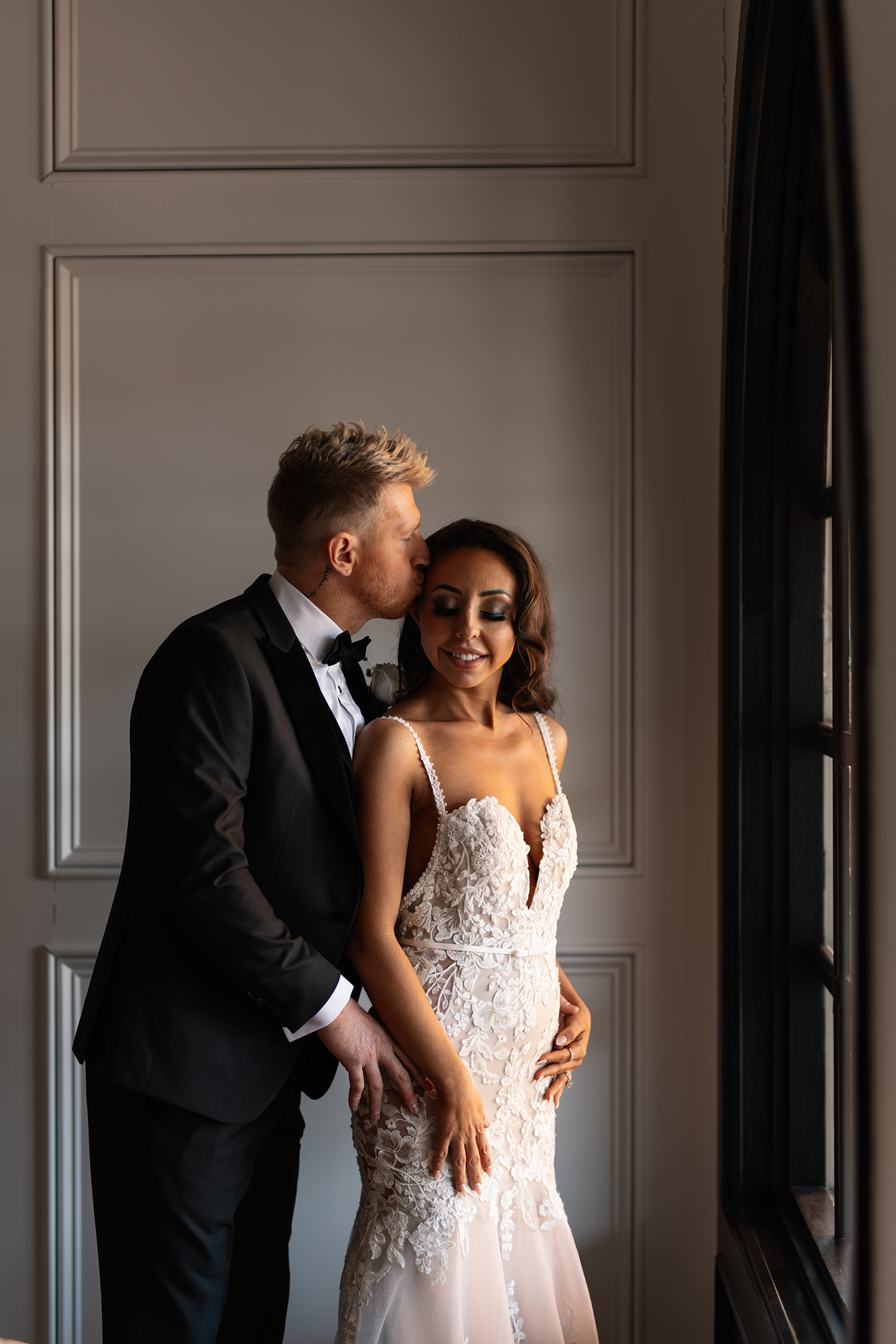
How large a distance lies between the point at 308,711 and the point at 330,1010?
1.64 ft

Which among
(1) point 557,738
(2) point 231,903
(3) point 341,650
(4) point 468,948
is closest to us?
(2) point 231,903

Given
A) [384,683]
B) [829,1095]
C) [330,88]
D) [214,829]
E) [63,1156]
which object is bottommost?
[63,1156]

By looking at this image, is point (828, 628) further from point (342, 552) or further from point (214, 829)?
point (214, 829)

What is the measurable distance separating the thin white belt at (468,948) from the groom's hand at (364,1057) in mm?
148

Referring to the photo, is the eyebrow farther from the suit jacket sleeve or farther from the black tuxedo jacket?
the suit jacket sleeve

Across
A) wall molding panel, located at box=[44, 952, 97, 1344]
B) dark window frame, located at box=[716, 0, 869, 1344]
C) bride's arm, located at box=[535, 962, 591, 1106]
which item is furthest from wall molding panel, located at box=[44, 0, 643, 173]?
wall molding panel, located at box=[44, 952, 97, 1344]

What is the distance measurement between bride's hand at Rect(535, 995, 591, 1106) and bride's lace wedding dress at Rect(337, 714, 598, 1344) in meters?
0.03

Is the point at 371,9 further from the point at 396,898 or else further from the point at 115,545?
the point at 396,898

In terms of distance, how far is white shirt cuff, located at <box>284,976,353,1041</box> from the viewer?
5.10 ft

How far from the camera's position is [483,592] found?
1689 millimetres

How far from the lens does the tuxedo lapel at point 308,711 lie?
5.33 feet

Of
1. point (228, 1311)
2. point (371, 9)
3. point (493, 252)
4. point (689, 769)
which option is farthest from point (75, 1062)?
point (371, 9)

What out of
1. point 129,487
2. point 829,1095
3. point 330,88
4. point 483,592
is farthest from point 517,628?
point 330,88

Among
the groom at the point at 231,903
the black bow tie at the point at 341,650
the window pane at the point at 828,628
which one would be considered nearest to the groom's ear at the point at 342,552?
the groom at the point at 231,903
